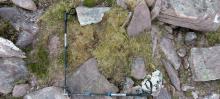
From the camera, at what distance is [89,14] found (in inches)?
366

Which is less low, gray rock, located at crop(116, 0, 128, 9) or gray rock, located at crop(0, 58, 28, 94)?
gray rock, located at crop(116, 0, 128, 9)

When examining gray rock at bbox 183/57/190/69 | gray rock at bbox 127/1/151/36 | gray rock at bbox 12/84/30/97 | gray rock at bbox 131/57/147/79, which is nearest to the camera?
gray rock at bbox 12/84/30/97

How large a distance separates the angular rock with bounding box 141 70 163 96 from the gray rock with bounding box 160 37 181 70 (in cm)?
55

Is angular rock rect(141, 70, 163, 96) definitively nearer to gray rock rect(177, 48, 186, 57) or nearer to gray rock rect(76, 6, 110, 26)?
gray rock rect(177, 48, 186, 57)

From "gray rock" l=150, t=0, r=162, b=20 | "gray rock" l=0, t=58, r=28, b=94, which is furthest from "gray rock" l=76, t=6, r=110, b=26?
"gray rock" l=0, t=58, r=28, b=94

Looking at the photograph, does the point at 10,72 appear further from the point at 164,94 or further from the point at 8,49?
the point at 164,94

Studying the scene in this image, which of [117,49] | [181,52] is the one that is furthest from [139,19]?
[181,52]

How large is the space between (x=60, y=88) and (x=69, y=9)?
1999 mm

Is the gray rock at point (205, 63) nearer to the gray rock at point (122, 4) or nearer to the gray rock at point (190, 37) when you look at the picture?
the gray rock at point (190, 37)

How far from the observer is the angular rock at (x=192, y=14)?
923cm

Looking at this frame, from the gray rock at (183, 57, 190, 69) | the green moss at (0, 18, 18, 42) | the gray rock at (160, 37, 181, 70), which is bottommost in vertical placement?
the gray rock at (183, 57, 190, 69)

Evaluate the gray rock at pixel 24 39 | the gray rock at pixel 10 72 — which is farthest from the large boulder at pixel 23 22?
the gray rock at pixel 10 72

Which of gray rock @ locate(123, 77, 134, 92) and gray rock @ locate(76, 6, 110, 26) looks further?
gray rock @ locate(76, 6, 110, 26)

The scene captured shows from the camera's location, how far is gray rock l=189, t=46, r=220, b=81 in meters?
9.38
